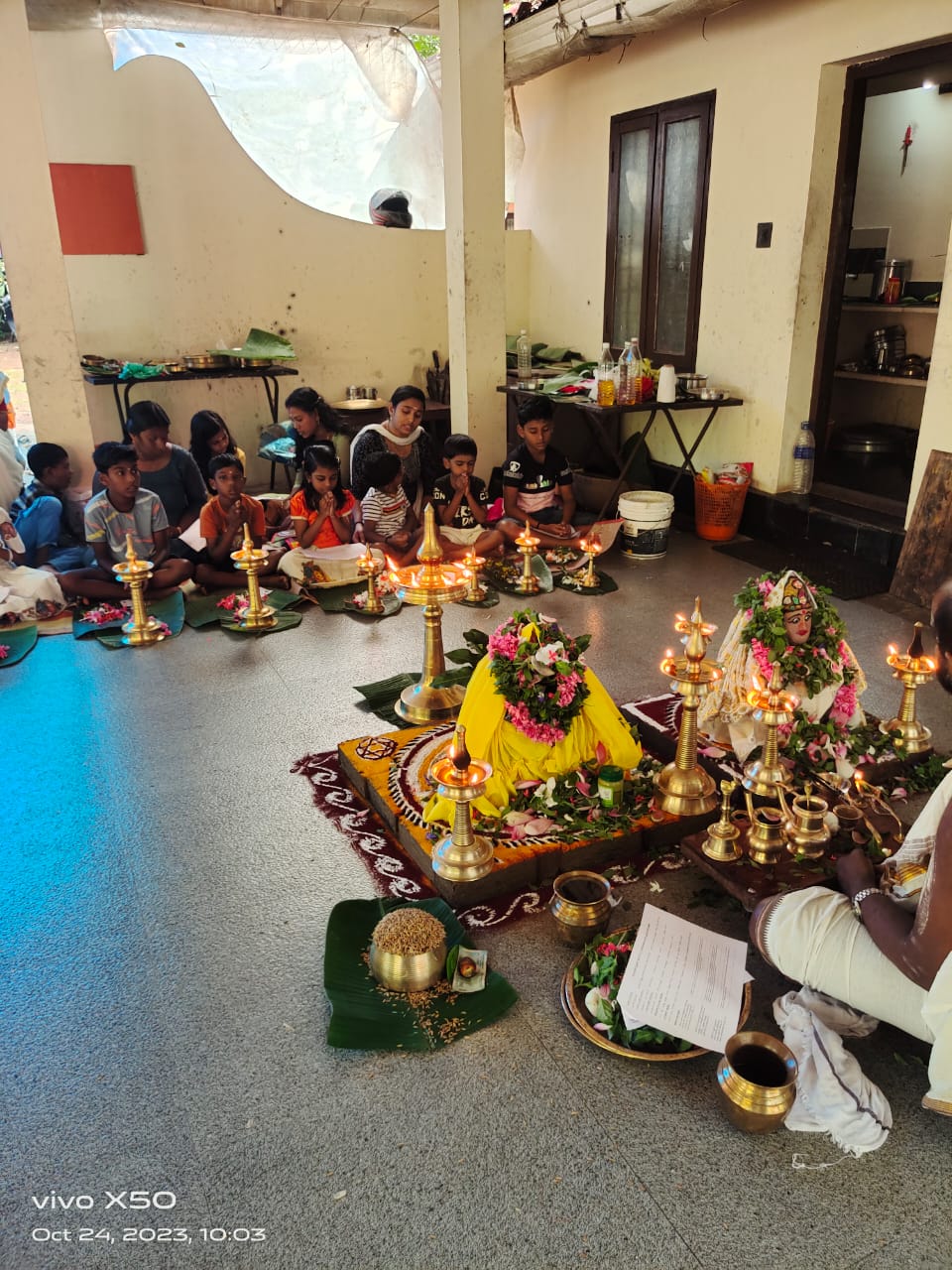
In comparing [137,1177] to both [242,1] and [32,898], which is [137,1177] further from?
[242,1]

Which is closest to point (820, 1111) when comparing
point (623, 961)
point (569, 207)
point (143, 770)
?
point (623, 961)

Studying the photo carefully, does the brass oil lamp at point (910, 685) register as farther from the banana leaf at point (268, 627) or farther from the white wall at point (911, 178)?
the white wall at point (911, 178)

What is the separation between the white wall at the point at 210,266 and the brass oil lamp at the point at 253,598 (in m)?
3.03

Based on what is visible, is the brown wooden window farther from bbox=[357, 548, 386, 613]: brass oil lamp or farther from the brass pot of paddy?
the brass pot of paddy

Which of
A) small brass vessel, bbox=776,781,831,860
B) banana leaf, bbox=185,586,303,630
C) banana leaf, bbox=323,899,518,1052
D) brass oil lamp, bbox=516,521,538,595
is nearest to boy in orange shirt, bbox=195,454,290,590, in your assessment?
banana leaf, bbox=185,586,303,630

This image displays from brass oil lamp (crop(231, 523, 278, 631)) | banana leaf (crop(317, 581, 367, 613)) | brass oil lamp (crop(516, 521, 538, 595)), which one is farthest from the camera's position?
banana leaf (crop(317, 581, 367, 613))

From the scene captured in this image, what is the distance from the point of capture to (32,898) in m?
2.96

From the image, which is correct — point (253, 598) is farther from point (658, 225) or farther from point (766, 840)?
point (658, 225)

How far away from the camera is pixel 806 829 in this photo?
277 cm

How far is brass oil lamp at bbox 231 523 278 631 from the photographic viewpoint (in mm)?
5043

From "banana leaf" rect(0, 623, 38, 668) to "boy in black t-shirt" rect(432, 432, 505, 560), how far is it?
8.43ft

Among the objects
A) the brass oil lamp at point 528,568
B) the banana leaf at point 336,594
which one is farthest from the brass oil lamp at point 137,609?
the brass oil lamp at point 528,568

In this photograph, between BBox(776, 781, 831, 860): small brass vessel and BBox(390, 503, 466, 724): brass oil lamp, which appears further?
BBox(390, 503, 466, 724): brass oil lamp

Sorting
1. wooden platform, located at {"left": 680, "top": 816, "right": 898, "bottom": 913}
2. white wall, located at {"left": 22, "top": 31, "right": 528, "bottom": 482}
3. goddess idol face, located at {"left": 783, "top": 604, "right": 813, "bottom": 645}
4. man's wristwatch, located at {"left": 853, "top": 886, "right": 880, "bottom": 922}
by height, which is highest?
white wall, located at {"left": 22, "top": 31, "right": 528, "bottom": 482}
